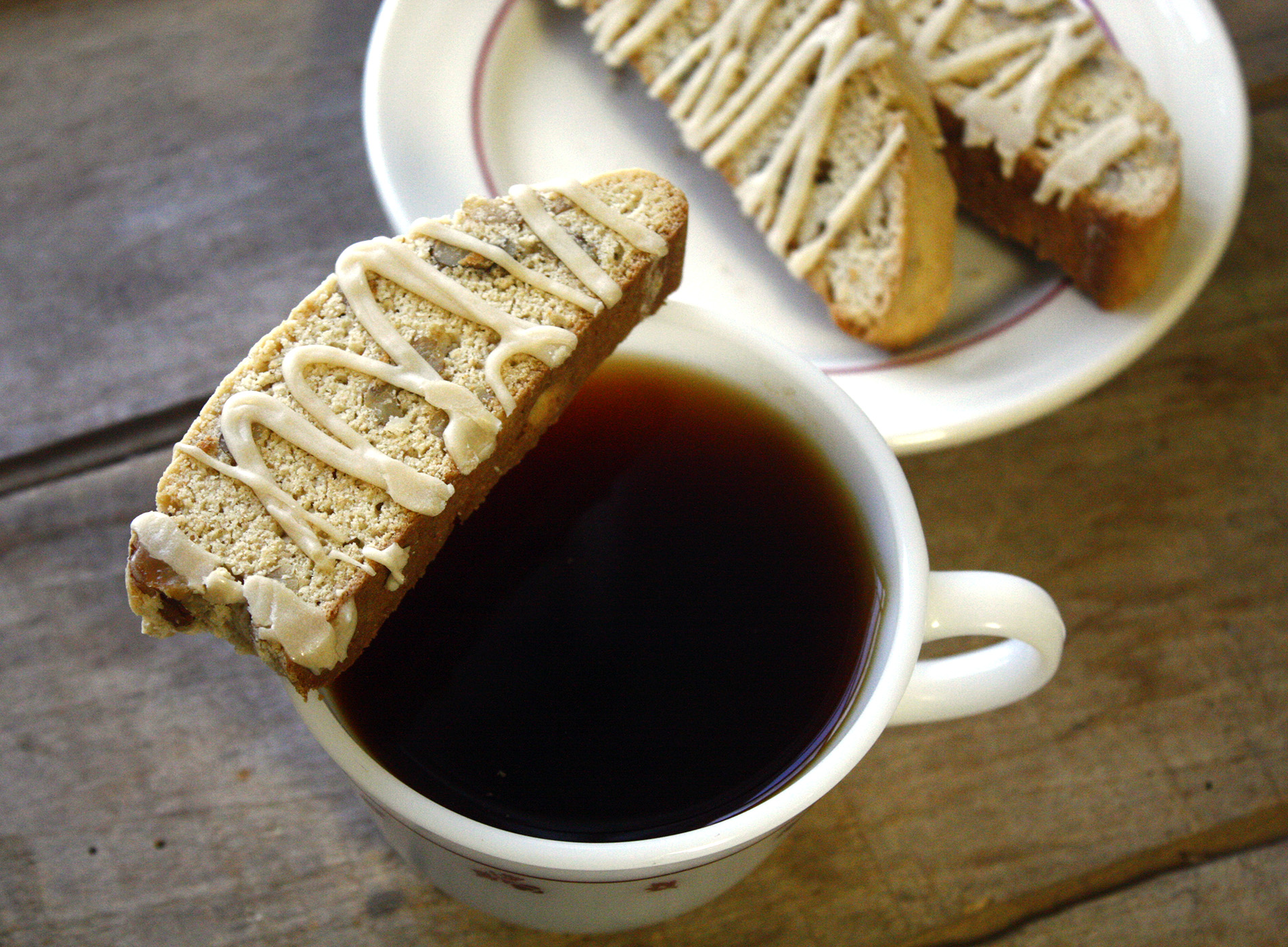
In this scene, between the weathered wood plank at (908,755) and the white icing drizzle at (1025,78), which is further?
the white icing drizzle at (1025,78)

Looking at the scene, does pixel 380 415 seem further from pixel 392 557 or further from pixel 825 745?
pixel 825 745

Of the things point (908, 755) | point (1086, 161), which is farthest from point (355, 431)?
point (1086, 161)

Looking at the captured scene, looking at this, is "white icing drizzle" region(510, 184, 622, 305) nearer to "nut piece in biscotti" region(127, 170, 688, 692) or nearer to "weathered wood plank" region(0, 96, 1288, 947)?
"nut piece in biscotti" region(127, 170, 688, 692)

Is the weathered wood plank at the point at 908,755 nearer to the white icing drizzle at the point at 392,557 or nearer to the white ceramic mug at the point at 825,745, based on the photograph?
the white ceramic mug at the point at 825,745

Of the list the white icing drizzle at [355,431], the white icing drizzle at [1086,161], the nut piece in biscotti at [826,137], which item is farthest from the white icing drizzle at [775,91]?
the white icing drizzle at [355,431]

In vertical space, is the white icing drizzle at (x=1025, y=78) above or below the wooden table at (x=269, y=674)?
above

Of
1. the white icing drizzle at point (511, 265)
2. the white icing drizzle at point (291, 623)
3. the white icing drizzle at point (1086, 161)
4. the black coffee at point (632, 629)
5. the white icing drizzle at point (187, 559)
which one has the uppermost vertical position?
the white icing drizzle at point (511, 265)

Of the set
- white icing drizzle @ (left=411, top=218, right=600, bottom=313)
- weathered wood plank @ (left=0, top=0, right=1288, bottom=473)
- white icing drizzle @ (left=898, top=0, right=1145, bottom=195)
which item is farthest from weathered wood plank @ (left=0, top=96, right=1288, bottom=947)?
white icing drizzle @ (left=411, top=218, right=600, bottom=313)

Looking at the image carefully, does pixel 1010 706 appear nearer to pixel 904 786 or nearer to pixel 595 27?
pixel 904 786
